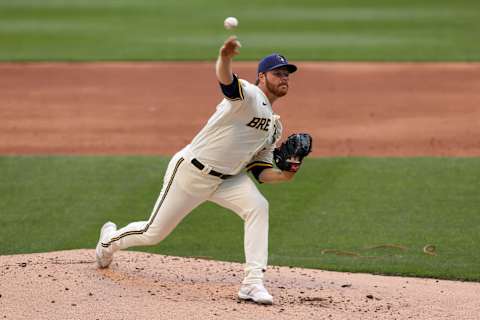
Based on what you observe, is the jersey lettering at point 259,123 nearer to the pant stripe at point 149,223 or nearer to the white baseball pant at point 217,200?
the white baseball pant at point 217,200

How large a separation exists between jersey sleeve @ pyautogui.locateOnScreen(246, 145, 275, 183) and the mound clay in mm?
988

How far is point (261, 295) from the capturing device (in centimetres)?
730

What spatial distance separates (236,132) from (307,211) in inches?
144

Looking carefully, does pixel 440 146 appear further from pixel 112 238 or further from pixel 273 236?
pixel 112 238

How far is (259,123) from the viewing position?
7410 millimetres

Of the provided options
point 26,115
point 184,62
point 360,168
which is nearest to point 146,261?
point 360,168

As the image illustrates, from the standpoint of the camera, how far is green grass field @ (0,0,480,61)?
21.6 metres

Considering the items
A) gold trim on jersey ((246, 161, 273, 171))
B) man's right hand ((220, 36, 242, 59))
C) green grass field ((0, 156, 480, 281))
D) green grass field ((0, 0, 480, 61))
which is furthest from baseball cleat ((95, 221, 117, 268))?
green grass field ((0, 0, 480, 61))

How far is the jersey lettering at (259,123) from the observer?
738cm

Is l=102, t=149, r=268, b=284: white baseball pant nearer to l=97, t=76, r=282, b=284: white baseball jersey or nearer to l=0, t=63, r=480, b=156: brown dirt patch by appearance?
l=97, t=76, r=282, b=284: white baseball jersey

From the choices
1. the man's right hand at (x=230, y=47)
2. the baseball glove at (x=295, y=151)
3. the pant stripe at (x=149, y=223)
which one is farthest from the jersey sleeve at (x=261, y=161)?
the man's right hand at (x=230, y=47)

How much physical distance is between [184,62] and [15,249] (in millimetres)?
11257

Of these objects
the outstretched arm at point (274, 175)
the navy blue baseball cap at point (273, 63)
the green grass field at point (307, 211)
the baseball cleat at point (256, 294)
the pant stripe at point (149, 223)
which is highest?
the navy blue baseball cap at point (273, 63)

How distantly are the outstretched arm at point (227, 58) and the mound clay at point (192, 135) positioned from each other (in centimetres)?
171
